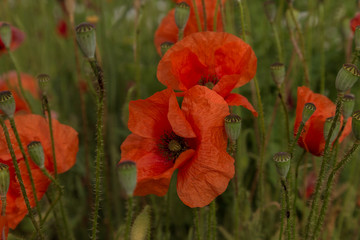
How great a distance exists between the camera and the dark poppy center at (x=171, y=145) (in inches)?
30.1

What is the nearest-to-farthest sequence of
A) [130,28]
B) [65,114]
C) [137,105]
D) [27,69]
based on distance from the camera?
[137,105] → [65,114] → [27,69] → [130,28]

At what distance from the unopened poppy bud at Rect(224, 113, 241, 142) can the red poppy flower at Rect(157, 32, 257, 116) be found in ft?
0.21

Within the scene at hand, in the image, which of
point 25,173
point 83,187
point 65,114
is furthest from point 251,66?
point 65,114

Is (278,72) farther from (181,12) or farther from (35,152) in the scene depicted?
(35,152)

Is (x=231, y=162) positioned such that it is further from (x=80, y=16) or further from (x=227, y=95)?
(x=80, y=16)

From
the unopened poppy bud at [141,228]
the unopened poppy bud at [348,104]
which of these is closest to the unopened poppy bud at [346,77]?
the unopened poppy bud at [348,104]

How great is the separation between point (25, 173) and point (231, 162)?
0.40 metres

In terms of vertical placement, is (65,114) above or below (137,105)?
below

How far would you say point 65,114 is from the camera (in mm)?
1690

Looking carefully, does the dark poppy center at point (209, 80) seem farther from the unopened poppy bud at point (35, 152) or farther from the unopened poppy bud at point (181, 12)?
the unopened poppy bud at point (35, 152)

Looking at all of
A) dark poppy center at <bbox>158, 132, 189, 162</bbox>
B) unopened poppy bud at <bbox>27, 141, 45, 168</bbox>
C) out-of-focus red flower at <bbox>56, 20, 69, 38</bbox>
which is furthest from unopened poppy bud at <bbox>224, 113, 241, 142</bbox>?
out-of-focus red flower at <bbox>56, 20, 69, 38</bbox>

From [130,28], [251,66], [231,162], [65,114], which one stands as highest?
[251,66]

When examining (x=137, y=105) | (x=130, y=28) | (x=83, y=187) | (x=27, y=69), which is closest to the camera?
(x=137, y=105)

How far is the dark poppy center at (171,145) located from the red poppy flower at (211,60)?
9cm
